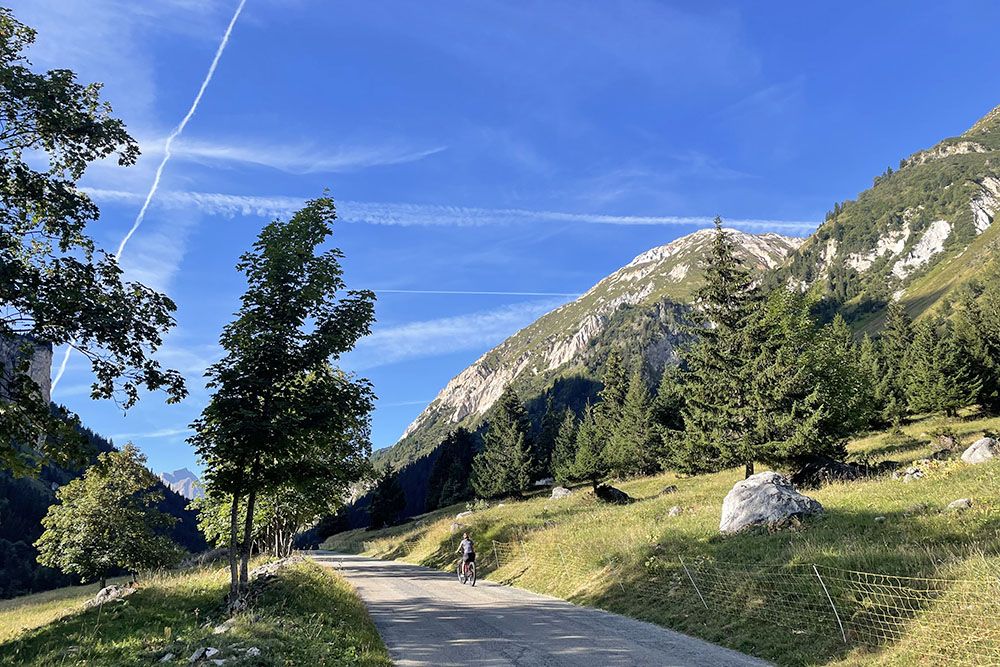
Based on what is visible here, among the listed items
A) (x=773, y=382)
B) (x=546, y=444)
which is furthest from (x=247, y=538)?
(x=546, y=444)

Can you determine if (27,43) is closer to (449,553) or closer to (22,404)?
(22,404)

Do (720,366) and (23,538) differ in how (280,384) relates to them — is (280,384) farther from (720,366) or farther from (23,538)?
(23,538)

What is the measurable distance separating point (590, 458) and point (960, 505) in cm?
5173

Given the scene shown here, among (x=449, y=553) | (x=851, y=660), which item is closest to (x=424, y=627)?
(x=851, y=660)

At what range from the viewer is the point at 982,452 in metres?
23.9

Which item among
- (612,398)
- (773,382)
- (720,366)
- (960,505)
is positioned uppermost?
(612,398)

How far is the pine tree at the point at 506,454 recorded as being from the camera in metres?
70.1

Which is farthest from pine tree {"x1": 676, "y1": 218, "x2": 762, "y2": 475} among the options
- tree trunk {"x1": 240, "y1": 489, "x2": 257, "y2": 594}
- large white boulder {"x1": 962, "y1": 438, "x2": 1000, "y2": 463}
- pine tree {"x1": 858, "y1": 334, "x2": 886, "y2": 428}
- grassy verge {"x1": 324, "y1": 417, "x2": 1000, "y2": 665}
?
tree trunk {"x1": 240, "y1": 489, "x2": 257, "y2": 594}

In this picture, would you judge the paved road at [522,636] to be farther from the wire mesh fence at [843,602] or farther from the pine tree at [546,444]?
the pine tree at [546,444]

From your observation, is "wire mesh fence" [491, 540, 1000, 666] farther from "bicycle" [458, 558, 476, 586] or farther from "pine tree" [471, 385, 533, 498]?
"pine tree" [471, 385, 533, 498]

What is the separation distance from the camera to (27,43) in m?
10.0

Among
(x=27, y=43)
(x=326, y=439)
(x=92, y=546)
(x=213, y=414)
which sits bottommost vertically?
(x=92, y=546)

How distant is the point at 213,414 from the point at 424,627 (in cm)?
754

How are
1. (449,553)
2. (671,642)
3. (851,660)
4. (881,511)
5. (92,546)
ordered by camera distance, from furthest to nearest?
(449,553) < (92,546) < (881,511) < (671,642) < (851,660)
